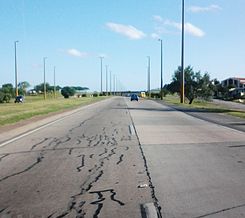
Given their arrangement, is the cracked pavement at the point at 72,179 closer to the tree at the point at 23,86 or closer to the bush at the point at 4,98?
the bush at the point at 4,98

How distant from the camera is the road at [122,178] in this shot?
7543 mm

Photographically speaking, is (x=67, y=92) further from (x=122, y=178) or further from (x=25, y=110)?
(x=122, y=178)

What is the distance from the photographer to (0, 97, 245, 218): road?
7.54 meters

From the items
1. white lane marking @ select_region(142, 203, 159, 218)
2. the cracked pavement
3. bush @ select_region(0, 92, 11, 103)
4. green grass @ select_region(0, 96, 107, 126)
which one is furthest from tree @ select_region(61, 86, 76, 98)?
white lane marking @ select_region(142, 203, 159, 218)

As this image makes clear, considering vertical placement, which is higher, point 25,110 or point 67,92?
point 67,92

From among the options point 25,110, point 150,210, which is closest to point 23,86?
point 25,110

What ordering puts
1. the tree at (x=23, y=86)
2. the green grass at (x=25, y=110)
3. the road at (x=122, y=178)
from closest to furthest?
the road at (x=122, y=178) < the green grass at (x=25, y=110) < the tree at (x=23, y=86)

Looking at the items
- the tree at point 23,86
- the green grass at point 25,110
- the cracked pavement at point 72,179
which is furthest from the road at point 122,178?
the tree at point 23,86

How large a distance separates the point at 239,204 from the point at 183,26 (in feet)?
186

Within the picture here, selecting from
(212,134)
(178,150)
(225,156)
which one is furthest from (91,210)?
(212,134)

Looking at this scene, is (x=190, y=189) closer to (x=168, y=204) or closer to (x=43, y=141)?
(x=168, y=204)

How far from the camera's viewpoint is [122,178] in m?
10.1

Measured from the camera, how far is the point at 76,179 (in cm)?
1000

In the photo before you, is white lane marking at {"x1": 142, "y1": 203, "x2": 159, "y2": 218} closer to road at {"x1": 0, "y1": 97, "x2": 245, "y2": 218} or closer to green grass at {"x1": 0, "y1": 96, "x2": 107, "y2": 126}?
road at {"x1": 0, "y1": 97, "x2": 245, "y2": 218}
